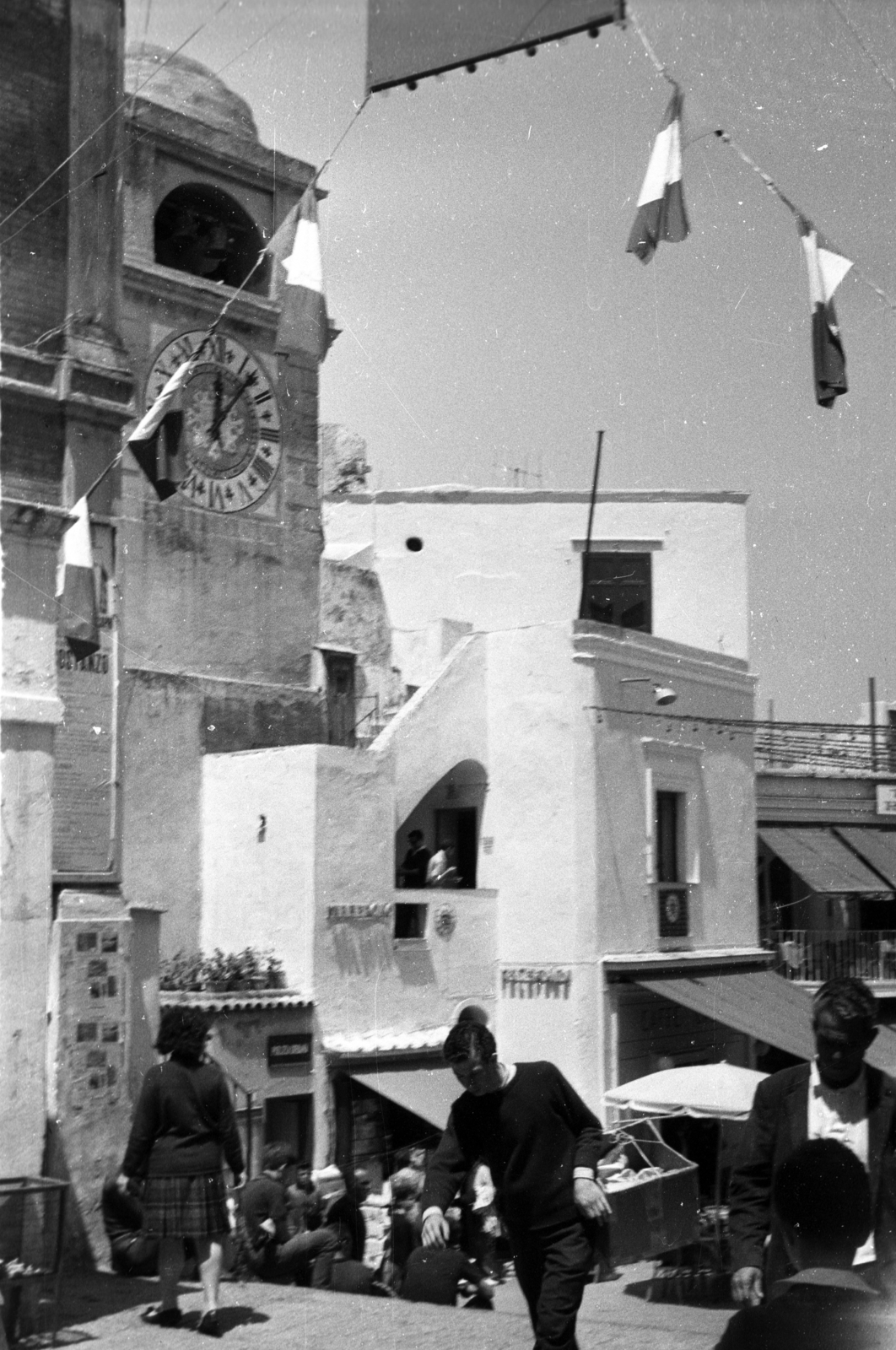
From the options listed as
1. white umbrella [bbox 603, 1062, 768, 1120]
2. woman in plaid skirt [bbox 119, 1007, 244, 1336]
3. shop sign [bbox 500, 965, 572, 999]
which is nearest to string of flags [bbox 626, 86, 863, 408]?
woman in plaid skirt [bbox 119, 1007, 244, 1336]

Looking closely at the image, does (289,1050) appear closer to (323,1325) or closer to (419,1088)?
(419,1088)

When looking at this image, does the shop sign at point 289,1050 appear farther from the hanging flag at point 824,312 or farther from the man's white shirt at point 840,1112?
the man's white shirt at point 840,1112

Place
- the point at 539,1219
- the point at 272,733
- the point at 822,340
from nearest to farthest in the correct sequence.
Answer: the point at 539,1219 < the point at 822,340 < the point at 272,733

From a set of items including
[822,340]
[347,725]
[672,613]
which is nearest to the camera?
[822,340]

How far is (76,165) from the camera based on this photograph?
42.9ft

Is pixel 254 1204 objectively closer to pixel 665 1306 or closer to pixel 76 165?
pixel 665 1306

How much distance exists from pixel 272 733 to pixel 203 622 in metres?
1.35

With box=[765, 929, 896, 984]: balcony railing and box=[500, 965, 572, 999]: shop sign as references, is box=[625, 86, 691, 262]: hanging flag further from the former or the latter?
box=[765, 929, 896, 984]: balcony railing

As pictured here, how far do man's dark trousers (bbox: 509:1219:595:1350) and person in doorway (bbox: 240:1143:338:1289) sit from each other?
4.11m

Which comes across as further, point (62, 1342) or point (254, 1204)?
point (254, 1204)

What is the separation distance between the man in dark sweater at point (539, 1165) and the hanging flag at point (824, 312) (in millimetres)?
3452

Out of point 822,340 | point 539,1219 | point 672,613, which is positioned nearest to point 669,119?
point 822,340

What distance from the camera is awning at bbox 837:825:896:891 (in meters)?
23.1

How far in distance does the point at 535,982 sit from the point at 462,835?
6.00ft
